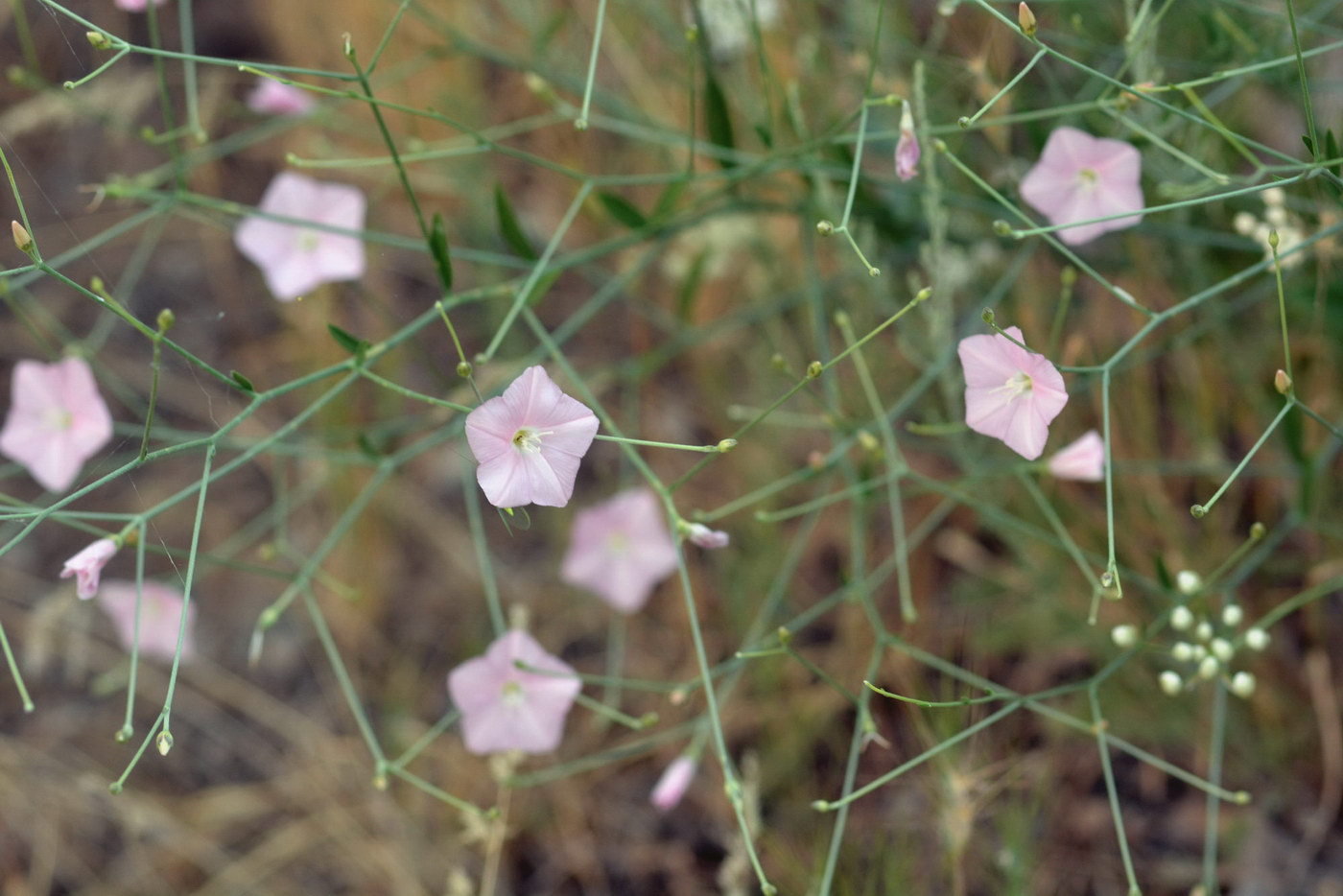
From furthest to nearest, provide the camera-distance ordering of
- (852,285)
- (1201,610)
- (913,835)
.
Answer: (852,285)
(913,835)
(1201,610)

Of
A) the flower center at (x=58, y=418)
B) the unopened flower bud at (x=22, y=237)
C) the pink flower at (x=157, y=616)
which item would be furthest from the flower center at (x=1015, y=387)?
the pink flower at (x=157, y=616)

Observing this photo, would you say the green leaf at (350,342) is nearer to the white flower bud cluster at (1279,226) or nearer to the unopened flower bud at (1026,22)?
the unopened flower bud at (1026,22)

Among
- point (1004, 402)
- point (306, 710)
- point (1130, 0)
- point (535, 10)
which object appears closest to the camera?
point (1004, 402)

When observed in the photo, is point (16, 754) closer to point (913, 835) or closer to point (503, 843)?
point (503, 843)

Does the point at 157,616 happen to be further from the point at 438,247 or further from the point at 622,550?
the point at 438,247

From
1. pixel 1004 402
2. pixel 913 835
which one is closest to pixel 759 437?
pixel 913 835

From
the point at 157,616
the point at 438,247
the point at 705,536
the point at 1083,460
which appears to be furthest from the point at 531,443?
the point at 157,616
